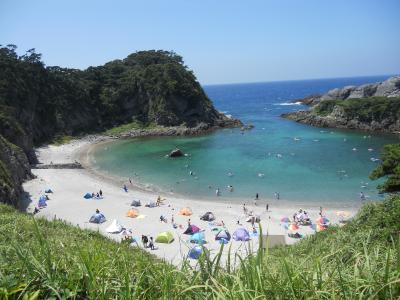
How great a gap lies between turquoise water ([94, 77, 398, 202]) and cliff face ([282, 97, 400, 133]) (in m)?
4.96

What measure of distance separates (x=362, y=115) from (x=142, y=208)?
59.6 metres

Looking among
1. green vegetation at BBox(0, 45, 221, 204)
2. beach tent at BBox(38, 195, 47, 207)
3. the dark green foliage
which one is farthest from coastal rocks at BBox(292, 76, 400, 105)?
beach tent at BBox(38, 195, 47, 207)

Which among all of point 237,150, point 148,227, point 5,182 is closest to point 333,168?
point 237,150

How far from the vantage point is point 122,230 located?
27312 millimetres

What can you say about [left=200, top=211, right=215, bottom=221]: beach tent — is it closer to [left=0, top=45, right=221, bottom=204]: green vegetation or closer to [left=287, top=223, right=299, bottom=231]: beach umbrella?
[left=287, top=223, right=299, bottom=231]: beach umbrella

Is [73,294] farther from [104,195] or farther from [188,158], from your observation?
[188,158]

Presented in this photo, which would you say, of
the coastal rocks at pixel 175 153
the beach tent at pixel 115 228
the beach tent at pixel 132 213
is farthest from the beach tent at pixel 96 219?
the coastal rocks at pixel 175 153

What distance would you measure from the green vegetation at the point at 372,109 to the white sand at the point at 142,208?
4768cm

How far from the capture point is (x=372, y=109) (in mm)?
74875

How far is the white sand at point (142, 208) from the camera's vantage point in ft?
92.2

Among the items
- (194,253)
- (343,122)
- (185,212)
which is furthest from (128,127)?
(194,253)

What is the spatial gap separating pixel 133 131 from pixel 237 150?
26468 mm

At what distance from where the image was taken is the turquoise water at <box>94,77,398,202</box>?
1549 inches

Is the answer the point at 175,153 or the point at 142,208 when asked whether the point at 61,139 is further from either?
the point at 142,208
